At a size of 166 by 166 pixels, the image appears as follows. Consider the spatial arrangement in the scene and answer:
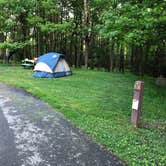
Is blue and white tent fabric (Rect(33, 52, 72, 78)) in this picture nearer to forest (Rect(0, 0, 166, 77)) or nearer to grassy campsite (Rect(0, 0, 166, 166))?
grassy campsite (Rect(0, 0, 166, 166))

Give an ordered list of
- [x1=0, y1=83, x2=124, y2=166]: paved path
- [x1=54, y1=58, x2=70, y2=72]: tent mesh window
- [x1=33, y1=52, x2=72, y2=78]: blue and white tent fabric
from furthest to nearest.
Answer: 1. [x1=54, y1=58, x2=70, y2=72]: tent mesh window
2. [x1=33, y1=52, x2=72, y2=78]: blue and white tent fabric
3. [x1=0, y1=83, x2=124, y2=166]: paved path

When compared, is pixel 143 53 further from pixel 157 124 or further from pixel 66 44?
pixel 157 124

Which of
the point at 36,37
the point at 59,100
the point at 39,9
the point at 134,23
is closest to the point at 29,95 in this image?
the point at 59,100

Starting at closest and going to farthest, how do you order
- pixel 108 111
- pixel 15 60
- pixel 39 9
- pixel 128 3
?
pixel 108 111 → pixel 128 3 → pixel 39 9 → pixel 15 60

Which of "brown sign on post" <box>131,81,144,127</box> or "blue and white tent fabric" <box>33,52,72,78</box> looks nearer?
"brown sign on post" <box>131,81,144,127</box>

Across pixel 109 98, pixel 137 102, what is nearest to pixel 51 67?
pixel 109 98

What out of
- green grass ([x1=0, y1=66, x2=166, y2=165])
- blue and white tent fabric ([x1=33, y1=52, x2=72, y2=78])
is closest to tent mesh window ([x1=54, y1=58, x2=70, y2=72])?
blue and white tent fabric ([x1=33, y1=52, x2=72, y2=78])

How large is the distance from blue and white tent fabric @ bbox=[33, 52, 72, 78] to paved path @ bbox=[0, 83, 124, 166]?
5.58 metres

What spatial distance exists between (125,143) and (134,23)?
3519 mm

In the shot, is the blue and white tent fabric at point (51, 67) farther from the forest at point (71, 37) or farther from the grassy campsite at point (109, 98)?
the forest at point (71, 37)

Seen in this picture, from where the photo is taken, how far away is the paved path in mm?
3104

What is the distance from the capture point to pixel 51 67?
11133mm

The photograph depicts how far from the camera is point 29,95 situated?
23.2ft

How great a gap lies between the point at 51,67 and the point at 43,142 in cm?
766
